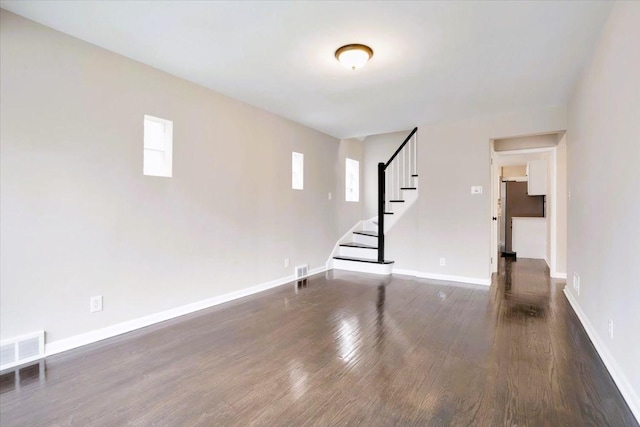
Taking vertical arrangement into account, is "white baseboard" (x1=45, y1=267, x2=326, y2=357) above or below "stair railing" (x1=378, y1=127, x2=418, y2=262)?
below

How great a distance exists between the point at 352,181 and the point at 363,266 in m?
2.16

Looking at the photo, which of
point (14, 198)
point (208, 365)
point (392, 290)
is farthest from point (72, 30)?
point (392, 290)

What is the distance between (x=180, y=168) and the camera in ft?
10.8

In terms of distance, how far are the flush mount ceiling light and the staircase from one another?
2.82m

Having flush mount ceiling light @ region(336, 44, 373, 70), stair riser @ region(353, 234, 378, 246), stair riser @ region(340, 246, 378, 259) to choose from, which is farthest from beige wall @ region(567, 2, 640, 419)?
stair riser @ region(353, 234, 378, 246)

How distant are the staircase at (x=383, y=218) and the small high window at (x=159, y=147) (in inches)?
134

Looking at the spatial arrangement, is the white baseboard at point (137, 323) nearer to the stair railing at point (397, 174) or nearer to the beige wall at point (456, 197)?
the stair railing at point (397, 174)

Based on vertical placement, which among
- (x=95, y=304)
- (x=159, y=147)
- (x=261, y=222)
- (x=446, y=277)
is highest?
→ (x=159, y=147)

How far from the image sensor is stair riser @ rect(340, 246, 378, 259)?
5.81m

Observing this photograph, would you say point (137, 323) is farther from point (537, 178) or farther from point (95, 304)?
point (537, 178)

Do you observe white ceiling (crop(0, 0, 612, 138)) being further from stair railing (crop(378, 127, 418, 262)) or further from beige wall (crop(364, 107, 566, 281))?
stair railing (crop(378, 127, 418, 262))

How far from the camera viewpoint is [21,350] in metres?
2.24

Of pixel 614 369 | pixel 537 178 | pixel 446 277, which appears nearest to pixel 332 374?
pixel 614 369

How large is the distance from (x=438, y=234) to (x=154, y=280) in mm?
4008
